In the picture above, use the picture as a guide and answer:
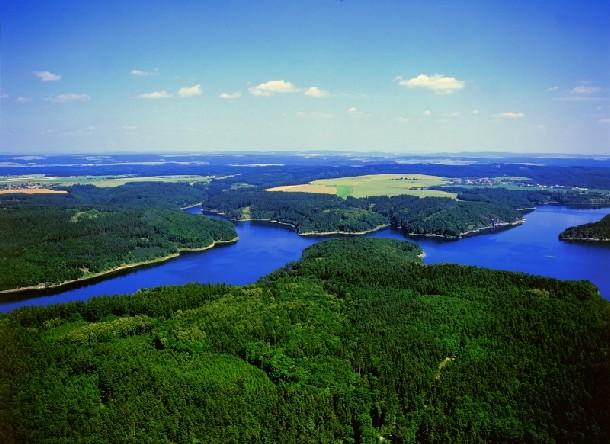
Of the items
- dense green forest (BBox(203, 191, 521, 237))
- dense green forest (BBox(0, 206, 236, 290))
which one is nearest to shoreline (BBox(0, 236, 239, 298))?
dense green forest (BBox(0, 206, 236, 290))

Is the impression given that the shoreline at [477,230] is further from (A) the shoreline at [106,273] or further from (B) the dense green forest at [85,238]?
(A) the shoreline at [106,273]

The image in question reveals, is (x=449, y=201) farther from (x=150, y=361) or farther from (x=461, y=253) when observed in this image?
(x=150, y=361)

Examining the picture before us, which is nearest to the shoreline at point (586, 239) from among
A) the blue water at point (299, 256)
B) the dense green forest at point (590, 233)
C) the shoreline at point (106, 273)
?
the dense green forest at point (590, 233)

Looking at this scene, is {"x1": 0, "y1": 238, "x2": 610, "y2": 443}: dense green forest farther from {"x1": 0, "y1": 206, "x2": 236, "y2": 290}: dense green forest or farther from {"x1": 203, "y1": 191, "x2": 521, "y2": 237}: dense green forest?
{"x1": 203, "y1": 191, "x2": 521, "y2": 237}: dense green forest

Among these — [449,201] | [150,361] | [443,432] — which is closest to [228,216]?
[449,201]

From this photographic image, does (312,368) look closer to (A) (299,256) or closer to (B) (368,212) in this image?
(A) (299,256)
